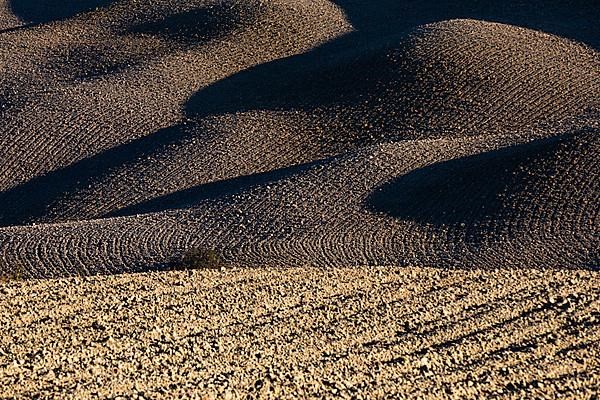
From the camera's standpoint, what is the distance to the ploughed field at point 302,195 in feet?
36.9

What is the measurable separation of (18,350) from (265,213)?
585 inches

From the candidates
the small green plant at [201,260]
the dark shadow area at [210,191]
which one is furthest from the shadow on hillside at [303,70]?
the small green plant at [201,260]

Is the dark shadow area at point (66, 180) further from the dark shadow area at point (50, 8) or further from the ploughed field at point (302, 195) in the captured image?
the dark shadow area at point (50, 8)

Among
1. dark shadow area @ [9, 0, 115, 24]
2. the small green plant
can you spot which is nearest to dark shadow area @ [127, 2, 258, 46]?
dark shadow area @ [9, 0, 115, 24]

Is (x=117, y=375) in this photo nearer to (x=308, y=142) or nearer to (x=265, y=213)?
(x=265, y=213)

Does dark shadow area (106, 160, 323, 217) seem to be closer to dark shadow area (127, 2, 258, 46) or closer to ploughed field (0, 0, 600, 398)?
ploughed field (0, 0, 600, 398)

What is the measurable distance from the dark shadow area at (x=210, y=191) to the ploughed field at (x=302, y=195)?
0.14 meters

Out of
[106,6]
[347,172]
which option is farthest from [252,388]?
[106,6]

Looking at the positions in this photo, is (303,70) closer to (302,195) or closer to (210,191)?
(210,191)

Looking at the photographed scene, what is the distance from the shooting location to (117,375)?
33.7ft

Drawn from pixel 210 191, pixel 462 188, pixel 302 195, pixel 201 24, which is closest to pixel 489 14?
pixel 201 24

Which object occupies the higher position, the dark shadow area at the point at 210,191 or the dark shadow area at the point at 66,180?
the dark shadow area at the point at 210,191

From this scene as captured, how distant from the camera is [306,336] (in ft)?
40.0

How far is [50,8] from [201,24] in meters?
10.5
